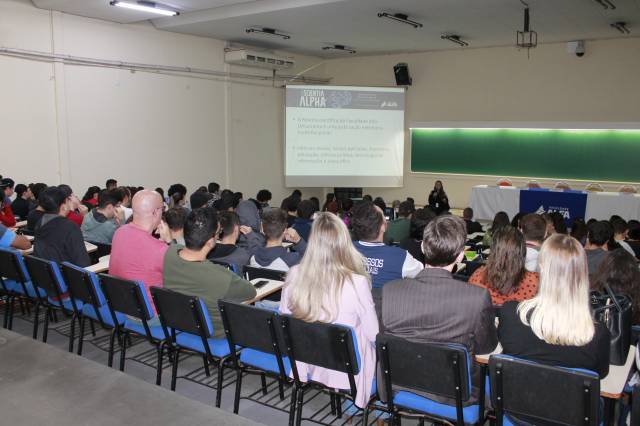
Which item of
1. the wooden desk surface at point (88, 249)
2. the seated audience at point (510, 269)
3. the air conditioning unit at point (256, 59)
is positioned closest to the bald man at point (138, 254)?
the wooden desk surface at point (88, 249)

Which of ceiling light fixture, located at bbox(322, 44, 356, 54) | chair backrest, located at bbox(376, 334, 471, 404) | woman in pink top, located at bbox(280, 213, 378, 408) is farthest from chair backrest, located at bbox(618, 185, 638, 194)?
chair backrest, located at bbox(376, 334, 471, 404)

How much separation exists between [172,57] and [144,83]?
825 millimetres

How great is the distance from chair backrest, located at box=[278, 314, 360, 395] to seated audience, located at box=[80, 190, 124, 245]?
3.28 metres

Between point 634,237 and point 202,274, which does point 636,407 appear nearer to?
point 202,274

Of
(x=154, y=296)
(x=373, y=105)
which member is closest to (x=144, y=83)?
(x=373, y=105)

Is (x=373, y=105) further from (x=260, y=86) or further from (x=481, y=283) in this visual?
(x=481, y=283)

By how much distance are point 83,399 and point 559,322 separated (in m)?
2.10

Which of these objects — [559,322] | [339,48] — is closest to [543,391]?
[559,322]

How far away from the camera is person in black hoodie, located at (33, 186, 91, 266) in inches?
163

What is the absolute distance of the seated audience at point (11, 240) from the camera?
14.3 feet

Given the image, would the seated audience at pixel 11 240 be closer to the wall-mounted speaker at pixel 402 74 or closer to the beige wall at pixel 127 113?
the beige wall at pixel 127 113

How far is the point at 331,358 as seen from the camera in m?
2.55

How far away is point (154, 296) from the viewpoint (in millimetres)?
3068

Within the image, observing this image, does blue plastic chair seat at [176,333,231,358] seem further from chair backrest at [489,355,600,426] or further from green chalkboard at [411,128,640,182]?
green chalkboard at [411,128,640,182]
